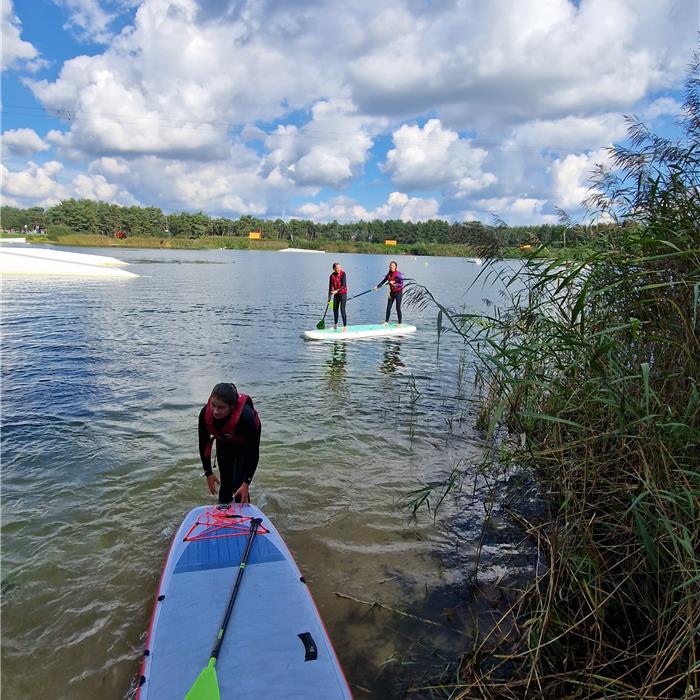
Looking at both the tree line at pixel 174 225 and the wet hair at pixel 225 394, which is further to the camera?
the tree line at pixel 174 225

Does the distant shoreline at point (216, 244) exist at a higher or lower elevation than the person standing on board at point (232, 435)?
higher

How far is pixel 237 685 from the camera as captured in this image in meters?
2.68

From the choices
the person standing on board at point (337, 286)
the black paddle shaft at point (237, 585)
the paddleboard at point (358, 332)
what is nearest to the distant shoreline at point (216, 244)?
the paddleboard at point (358, 332)

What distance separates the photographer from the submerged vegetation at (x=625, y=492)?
2533 mm

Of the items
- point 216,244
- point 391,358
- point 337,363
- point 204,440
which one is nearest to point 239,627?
point 204,440

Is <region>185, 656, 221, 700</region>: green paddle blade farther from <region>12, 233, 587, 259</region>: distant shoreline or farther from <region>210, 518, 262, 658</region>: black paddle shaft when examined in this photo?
<region>12, 233, 587, 259</region>: distant shoreline

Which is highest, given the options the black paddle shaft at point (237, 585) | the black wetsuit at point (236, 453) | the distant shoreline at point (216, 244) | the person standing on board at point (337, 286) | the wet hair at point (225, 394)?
the distant shoreline at point (216, 244)

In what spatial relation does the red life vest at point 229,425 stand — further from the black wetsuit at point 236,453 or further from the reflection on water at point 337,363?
the reflection on water at point 337,363

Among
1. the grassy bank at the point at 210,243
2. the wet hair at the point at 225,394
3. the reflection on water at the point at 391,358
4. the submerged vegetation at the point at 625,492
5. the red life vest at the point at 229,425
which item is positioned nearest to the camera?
the submerged vegetation at the point at 625,492

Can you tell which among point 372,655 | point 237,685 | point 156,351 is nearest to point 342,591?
point 372,655

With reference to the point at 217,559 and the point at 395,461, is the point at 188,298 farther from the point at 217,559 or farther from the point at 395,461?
the point at 217,559

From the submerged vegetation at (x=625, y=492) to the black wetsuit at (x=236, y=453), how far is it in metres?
2.05

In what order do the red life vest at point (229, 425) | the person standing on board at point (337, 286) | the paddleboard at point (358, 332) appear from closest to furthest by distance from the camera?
the red life vest at point (229, 425) → the person standing on board at point (337, 286) → the paddleboard at point (358, 332)

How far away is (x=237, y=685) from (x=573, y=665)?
191 centimetres
